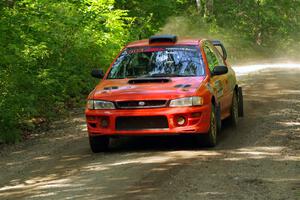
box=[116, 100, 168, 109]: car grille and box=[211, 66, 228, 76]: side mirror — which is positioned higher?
box=[211, 66, 228, 76]: side mirror

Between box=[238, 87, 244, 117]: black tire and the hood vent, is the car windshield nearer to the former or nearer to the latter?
the hood vent

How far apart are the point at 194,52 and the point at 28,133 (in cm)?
424

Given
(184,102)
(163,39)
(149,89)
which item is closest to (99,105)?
(149,89)

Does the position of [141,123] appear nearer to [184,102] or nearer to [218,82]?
[184,102]

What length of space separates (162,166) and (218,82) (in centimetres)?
277

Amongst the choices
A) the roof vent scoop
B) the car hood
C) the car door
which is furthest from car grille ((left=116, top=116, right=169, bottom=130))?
the roof vent scoop

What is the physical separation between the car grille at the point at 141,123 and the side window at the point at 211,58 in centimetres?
171

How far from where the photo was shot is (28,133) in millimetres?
12539

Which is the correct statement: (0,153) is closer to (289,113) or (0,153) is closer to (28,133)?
(28,133)

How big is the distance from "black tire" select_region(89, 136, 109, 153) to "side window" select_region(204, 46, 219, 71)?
2169mm

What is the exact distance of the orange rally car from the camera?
895 cm

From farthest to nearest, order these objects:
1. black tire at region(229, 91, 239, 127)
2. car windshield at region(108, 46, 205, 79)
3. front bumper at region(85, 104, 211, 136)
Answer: black tire at region(229, 91, 239, 127), car windshield at region(108, 46, 205, 79), front bumper at region(85, 104, 211, 136)

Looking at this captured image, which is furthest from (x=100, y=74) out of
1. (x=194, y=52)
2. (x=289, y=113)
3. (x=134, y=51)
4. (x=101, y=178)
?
(x=289, y=113)

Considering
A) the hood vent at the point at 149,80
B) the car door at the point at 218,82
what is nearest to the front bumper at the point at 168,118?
the hood vent at the point at 149,80
